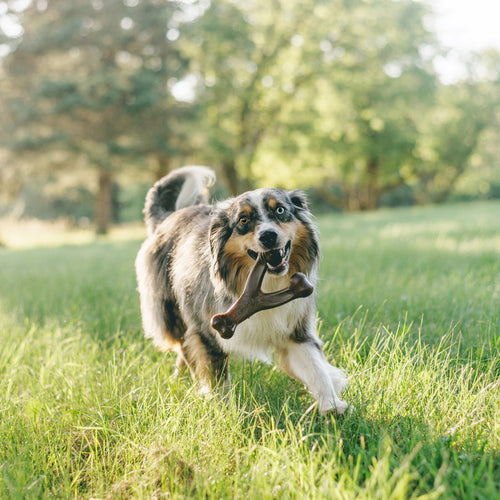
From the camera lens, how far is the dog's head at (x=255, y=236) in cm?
280

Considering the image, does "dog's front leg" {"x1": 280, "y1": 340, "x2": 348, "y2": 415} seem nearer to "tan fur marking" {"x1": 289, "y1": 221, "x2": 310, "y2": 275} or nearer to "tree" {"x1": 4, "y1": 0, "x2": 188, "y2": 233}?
"tan fur marking" {"x1": 289, "y1": 221, "x2": 310, "y2": 275}

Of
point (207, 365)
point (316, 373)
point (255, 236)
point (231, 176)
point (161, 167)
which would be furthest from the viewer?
point (231, 176)

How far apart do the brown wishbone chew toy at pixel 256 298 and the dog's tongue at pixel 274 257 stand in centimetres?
9

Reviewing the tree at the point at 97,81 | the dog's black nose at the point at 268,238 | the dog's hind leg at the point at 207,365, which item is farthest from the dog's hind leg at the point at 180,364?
the tree at the point at 97,81

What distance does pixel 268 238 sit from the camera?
8.86ft

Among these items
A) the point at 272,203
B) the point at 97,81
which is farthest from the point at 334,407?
the point at 97,81

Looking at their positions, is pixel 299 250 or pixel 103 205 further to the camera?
pixel 103 205

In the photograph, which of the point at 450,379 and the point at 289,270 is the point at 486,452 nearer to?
the point at 450,379

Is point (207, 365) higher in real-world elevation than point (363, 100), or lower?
lower

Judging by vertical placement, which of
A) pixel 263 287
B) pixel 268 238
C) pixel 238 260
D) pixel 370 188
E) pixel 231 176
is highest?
pixel 268 238

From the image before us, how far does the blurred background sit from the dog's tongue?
16.2m

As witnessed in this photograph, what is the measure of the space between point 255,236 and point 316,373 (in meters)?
0.83

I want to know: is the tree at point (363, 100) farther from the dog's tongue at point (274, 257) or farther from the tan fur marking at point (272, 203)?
the dog's tongue at point (274, 257)

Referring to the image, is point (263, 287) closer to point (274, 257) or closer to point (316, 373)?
point (274, 257)
